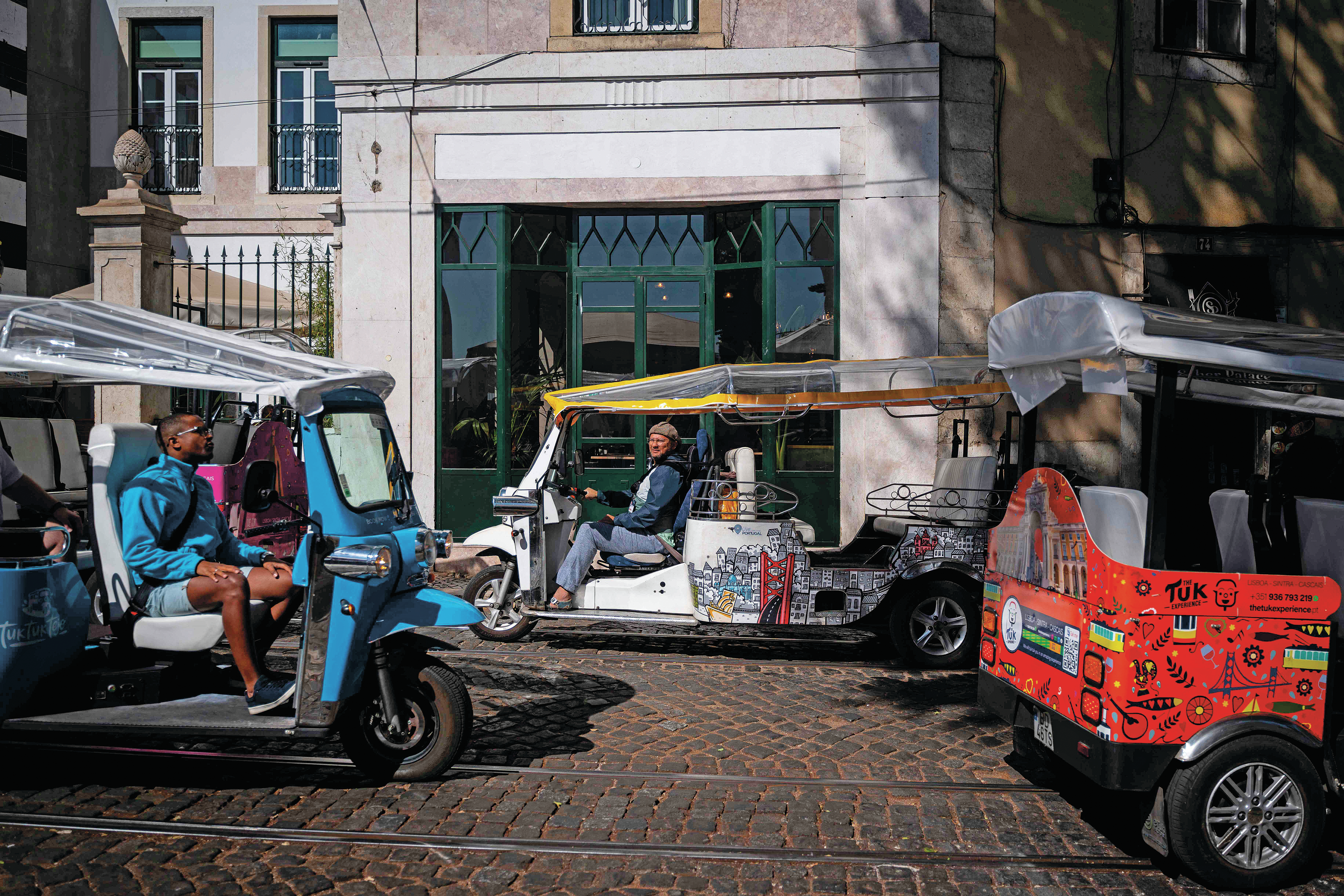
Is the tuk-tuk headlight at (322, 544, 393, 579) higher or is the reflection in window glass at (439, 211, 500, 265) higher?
the reflection in window glass at (439, 211, 500, 265)

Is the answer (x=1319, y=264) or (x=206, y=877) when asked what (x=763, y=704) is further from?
(x=1319, y=264)

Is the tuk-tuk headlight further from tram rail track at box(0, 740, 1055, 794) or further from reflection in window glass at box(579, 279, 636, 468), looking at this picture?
reflection in window glass at box(579, 279, 636, 468)

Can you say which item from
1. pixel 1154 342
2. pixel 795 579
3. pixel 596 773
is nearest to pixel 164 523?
pixel 596 773

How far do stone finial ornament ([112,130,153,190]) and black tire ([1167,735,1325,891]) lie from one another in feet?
42.4

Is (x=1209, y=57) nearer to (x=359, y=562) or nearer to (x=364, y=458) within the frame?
(x=364, y=458)

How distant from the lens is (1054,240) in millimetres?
12336

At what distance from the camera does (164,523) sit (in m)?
4.95

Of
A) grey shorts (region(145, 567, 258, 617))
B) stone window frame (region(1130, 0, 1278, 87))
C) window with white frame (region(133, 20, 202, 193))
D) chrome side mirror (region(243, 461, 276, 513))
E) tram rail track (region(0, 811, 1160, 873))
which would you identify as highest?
window with white frame (region(133, 20, 202, 193))

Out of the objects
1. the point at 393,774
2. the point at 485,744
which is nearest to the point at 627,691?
the point at 485,744

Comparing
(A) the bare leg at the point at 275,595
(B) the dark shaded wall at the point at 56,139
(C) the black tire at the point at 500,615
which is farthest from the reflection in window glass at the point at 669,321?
(B) the dark shaded wall at the point at 56,139

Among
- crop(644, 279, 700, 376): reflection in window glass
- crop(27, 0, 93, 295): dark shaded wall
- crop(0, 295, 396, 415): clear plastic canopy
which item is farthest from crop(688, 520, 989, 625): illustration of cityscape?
crop(27, 0, 93, 295): dark shaded wall

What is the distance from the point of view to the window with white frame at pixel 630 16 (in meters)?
12.5

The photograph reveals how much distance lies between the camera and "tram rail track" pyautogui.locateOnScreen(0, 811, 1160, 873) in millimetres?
4098

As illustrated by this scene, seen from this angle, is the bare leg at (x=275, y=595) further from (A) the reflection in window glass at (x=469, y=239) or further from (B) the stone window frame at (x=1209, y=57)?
(B) the stone window frame at (x=1209, y=57)
